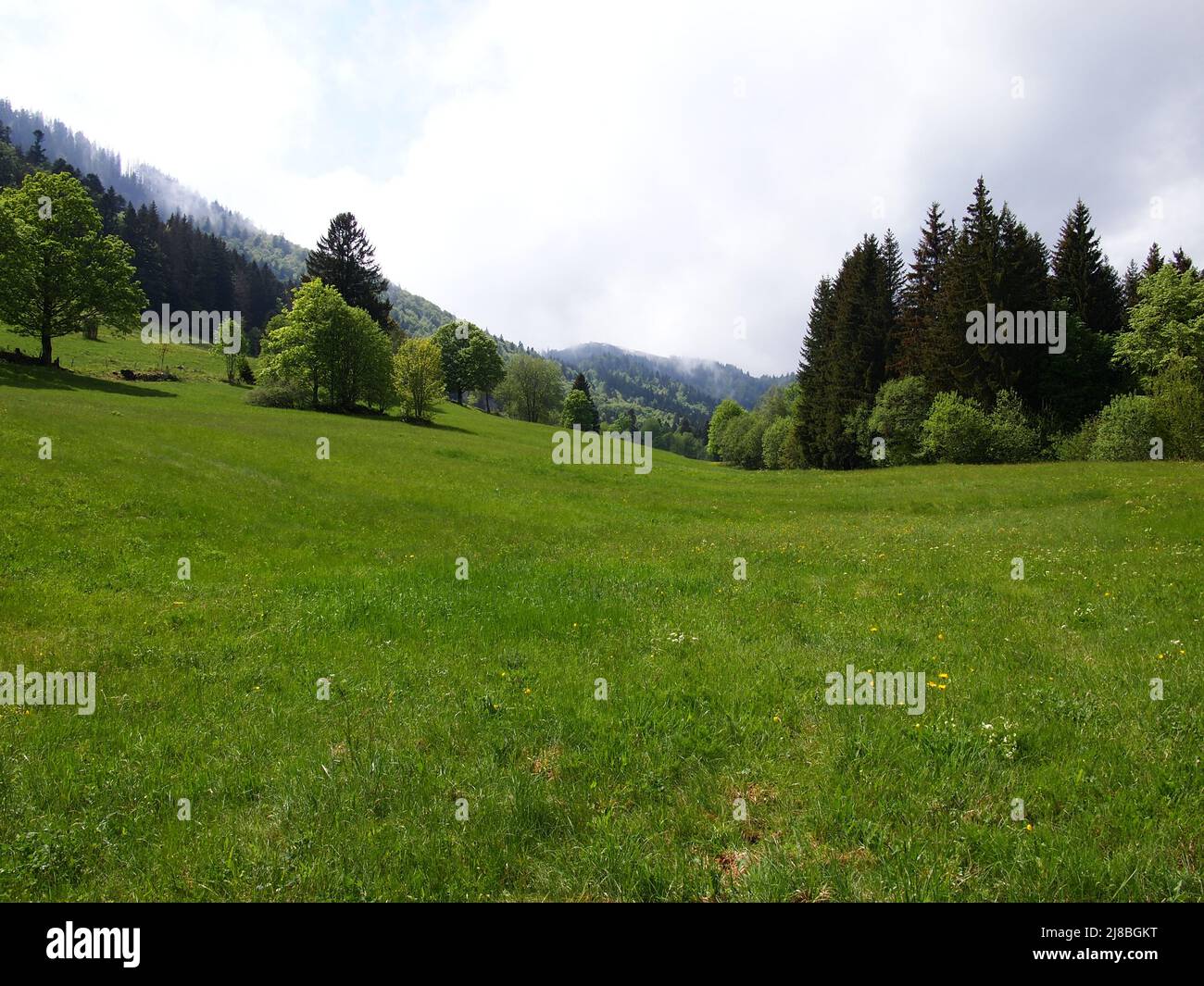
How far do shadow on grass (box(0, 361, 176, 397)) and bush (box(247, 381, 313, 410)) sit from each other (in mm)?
6974

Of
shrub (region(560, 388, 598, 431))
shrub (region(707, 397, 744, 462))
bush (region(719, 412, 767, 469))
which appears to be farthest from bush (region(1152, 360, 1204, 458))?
shrub (region(560, 388, 598, 431))

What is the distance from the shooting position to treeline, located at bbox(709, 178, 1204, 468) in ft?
149

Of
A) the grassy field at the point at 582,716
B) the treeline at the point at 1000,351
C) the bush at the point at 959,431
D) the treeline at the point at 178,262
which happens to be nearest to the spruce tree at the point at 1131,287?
the treeline at the point at 1000,351

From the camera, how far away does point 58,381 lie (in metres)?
44.9

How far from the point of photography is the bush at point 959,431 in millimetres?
45906

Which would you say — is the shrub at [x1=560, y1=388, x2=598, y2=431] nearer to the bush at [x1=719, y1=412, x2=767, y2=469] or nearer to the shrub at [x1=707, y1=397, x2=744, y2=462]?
the bush at [x1=719, y1=412, x2=767, y2=469]

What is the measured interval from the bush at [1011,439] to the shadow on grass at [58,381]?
70.7m

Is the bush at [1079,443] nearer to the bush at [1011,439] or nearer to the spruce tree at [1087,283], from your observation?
the bush at [1011,439]

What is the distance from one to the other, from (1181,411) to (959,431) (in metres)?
12.9

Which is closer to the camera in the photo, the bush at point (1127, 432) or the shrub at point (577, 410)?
the bush at point (1127, 432)

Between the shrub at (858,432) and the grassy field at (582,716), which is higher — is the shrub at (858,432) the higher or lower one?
the higher one
